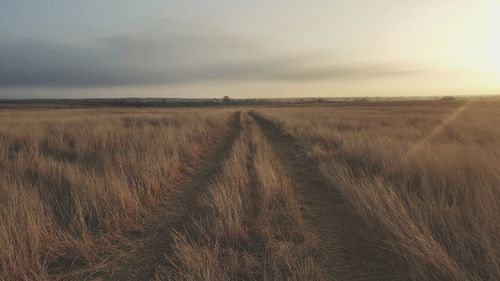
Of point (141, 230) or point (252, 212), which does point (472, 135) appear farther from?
point (141, 230)

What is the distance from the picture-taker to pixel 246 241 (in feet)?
12.0

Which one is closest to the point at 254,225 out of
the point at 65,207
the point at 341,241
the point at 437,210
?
the point at 341,241

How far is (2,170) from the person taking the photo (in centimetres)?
648

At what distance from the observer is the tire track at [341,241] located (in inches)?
122

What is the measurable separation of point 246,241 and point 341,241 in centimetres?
109

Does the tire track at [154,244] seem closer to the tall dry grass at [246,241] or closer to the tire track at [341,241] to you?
the tall dry grass at [246,241]

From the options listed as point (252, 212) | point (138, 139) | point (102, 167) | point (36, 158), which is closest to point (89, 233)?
point (252, 212)

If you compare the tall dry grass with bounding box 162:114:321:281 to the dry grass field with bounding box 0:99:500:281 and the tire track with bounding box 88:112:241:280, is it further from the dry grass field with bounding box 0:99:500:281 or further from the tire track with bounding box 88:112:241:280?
the tire track with bounding box 88:112:241:280

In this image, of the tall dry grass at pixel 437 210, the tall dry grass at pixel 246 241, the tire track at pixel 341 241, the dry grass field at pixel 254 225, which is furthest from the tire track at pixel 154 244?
the tall dry grass at pixel 437 210

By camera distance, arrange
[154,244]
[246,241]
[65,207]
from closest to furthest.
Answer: [246,241], [154,244], [65,207]

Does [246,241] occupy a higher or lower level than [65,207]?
lower

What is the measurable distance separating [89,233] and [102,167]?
335 centimetres

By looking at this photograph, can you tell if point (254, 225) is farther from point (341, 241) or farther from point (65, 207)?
point (65, 207)

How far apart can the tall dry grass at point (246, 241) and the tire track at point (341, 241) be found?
0.73 feet
